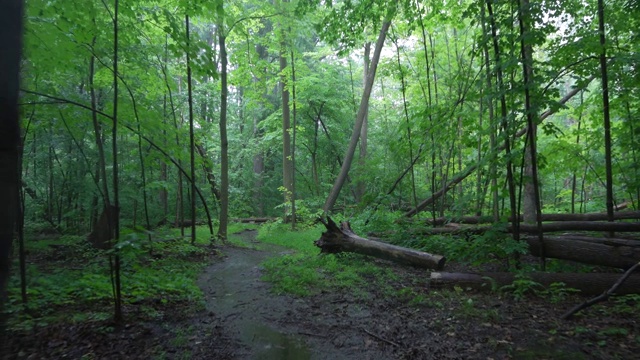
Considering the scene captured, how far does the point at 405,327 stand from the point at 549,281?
2711 millimetres

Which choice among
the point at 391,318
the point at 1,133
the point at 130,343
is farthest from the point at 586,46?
the point at 130,343

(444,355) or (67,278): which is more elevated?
(67,278)

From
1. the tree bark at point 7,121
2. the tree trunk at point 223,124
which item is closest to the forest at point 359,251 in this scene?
the tree bark at point 7,121

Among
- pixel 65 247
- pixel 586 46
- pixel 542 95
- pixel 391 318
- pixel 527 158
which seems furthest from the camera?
pixel 65 247

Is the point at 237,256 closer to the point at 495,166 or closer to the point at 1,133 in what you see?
the point at 495,166

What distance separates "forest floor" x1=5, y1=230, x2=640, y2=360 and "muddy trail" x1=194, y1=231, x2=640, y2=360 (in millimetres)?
12

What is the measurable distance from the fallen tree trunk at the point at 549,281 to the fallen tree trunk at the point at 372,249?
892 mm

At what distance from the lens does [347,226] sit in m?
9.54

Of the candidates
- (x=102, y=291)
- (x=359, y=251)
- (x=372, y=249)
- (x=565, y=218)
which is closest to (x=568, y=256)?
(x=565, y=218)

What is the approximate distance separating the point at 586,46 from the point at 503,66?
72.2 inches

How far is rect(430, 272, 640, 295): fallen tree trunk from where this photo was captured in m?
5.07

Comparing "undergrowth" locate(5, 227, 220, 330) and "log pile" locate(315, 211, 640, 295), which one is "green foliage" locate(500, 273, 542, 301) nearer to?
"log pile" locate(315, 211, 640, 295)

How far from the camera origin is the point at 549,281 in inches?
219

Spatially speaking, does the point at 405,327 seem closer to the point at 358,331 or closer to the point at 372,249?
the point at 358,331
